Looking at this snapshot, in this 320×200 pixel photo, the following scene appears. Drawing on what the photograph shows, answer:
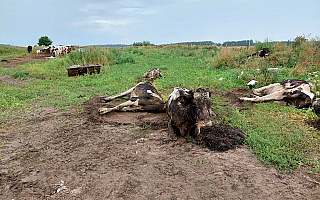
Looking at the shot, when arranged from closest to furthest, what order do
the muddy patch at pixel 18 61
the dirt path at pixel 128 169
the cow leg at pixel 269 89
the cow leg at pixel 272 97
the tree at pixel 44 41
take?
the dirt path at pixel 128 169 → the cow leg at pixel 272 97 → the cow leg at pixel 269 89 → the muddy patch at pixel 18 61 → the tree at pixel 44 41

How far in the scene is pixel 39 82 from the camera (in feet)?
29.0

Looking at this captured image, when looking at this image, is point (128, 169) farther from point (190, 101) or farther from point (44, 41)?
point (44, 41)

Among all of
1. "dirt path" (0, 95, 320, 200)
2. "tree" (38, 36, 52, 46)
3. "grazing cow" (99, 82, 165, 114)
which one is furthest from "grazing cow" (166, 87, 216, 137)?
"tree" (38, 36, 52, 46)

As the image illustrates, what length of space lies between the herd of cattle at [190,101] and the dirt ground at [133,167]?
32cm

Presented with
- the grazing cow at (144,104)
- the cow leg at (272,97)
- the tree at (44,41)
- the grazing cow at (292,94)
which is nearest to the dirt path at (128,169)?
the grazing cow at (144,104)

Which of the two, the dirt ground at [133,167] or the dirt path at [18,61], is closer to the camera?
the dirt ground at [133,167]

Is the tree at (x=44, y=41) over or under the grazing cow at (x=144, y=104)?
over

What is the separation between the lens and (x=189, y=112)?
3.86 m

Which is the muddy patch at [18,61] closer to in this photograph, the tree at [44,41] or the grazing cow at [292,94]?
the grazing cow at [292,94]

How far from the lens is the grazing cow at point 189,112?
3.62 meters

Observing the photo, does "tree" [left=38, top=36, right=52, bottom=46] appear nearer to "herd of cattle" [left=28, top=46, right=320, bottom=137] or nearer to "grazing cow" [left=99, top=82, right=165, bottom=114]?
"herd of cattle" [left=28, top=46, right=320, bottom=137]

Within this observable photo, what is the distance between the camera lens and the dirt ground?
2719 mm

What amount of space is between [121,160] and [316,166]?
268 cm

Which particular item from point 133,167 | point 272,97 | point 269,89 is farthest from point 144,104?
point 269,89
